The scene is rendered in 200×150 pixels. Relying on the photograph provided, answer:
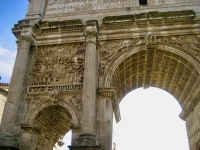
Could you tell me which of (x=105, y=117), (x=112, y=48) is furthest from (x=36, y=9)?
(x=105, y=117)

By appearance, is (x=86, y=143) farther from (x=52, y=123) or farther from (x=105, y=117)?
(x=52, y=123)

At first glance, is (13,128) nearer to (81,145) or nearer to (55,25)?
(81,145)

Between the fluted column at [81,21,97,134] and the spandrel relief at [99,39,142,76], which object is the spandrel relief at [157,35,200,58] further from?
the fluted column at [81,21,97,134]

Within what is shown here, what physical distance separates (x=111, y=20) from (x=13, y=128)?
23.1 ft

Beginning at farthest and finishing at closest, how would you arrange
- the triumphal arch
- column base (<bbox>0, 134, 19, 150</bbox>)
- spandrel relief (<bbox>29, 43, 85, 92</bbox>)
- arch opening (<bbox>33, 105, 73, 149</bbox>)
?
1. spandrel relief (<bbox>29, 43, 85, 92</bbox>)
2. arch opening (<bbox>33, 105, 73, 149</bbox>)
3. the triumphal arch
4. column base (<bbox>0, 134, 19, 150</bbox>)

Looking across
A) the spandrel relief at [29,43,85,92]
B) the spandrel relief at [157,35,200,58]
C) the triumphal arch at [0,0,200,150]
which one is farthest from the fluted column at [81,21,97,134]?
the spandrel relief at [157,35,200,58]

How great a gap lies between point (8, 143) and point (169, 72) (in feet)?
29.3

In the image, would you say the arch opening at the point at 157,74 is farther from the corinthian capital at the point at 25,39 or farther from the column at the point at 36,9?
the column at the point at 36,9

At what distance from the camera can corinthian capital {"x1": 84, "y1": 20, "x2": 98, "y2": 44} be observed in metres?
11.5

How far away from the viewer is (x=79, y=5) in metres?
13.9

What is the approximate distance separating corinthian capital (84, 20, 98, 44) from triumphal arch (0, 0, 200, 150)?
0.05 meters

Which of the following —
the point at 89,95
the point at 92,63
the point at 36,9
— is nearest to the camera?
the point at 89,95

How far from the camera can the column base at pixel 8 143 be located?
9.12 m

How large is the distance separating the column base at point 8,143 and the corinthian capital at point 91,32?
552cm
